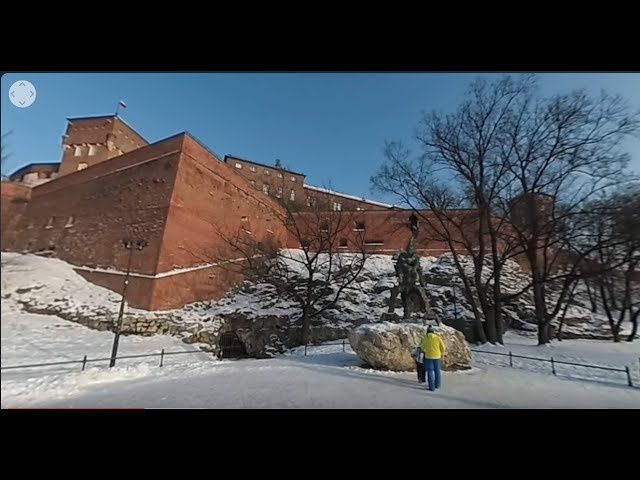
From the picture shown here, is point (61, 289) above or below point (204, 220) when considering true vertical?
below

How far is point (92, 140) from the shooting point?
129 inches

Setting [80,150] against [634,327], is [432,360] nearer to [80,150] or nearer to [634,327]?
[80,150]

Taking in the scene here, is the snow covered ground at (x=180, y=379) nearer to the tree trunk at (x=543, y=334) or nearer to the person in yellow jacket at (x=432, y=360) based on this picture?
the person in yellow jacket at (x=432, y=360)

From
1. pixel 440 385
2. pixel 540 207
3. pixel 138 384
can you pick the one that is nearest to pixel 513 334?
pixel 540 207

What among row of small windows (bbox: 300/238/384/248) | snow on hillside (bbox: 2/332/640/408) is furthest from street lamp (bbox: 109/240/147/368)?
row of small windows (bbox: 300/238/384/248)

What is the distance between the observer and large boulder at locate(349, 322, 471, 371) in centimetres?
464

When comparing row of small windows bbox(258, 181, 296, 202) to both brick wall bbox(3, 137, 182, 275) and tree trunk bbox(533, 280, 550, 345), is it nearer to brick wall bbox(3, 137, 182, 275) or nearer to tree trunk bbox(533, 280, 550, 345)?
brick wall bbox(3, 137, 182, 275)

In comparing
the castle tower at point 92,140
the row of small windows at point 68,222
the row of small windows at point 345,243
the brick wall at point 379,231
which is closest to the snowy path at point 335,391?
the row of small windows at point 68,222

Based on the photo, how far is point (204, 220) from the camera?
19.2 feet

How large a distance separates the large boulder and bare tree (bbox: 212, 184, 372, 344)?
2.50m

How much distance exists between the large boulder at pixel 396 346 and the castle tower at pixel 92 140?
4.42m

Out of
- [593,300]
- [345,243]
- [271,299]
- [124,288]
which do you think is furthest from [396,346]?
[593,300]
